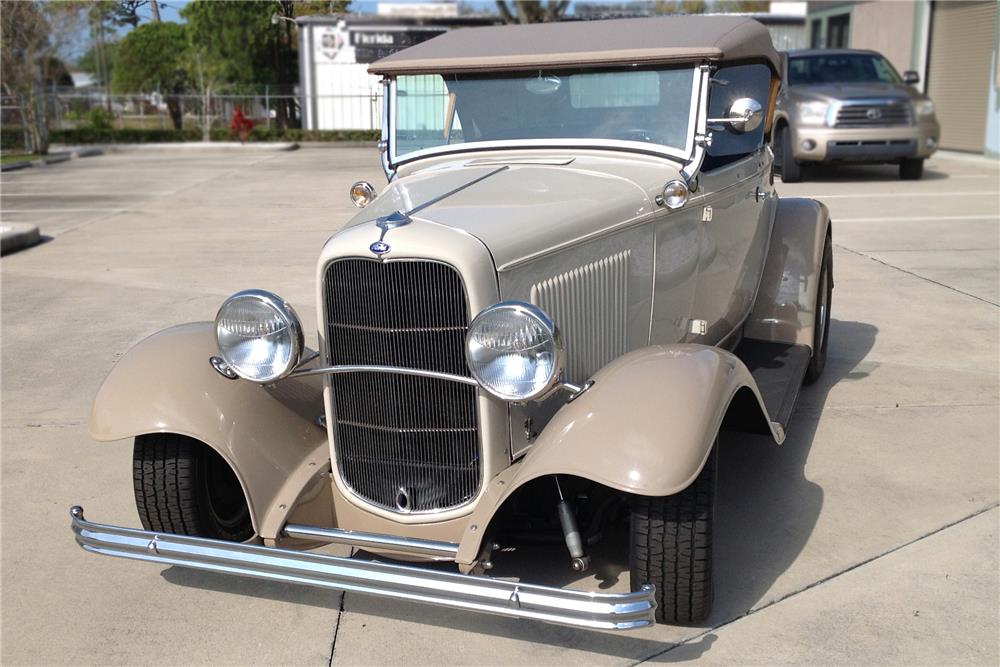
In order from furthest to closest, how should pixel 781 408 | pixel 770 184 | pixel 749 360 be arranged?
pixel 770 184
pixel 749 360
pixel 781 408

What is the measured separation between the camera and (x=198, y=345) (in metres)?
3.62

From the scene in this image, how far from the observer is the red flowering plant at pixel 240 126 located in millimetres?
26781

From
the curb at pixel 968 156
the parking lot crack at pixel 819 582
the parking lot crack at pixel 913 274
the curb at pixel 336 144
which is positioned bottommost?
the parking lot crack at pixel 819 582

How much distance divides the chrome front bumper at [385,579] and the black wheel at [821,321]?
2.98 metres

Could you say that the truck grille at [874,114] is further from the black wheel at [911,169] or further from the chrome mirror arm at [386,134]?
the chrome mirror arm at [386,134]

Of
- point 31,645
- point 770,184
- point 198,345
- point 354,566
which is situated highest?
point 770,184

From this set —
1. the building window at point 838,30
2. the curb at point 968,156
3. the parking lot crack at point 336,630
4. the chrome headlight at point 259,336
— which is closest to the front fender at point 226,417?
the chrome headlight at point 259,336

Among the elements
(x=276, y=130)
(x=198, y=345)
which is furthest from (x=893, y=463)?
(x=276, y=130)

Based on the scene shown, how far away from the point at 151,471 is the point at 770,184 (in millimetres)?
3465

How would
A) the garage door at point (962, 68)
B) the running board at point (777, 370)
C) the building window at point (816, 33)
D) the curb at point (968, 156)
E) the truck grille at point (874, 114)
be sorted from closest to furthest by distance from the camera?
the running board at point (777, 370) → the truck grille at point (874, 114) → the curb at point (968, 156) → the garage door at point (962, 68) → the building window at point (816, 33)

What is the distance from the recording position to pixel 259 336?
3.21 metres

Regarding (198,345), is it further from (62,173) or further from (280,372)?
(62,173)

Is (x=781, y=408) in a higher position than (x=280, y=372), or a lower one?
lower

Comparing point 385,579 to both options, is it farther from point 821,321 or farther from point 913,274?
point 913,274
